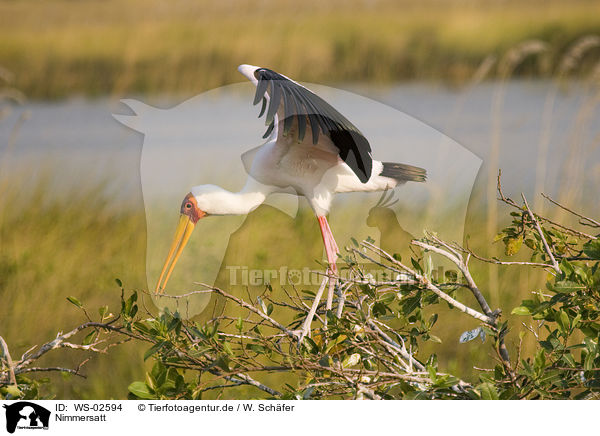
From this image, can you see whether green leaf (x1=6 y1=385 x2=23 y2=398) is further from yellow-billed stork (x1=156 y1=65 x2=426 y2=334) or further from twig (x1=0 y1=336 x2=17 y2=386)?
yellow-billed stork (x1=156 y1=65 x2=426 y2=334)

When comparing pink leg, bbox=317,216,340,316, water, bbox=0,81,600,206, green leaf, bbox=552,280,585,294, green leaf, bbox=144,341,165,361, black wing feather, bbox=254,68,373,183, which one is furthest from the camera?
water, bbox=0,81,600,206

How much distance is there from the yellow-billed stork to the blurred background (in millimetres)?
85

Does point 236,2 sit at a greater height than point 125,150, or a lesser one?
greater

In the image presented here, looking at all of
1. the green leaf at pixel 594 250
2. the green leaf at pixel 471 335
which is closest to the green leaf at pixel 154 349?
the green leaf at pixel 471 335

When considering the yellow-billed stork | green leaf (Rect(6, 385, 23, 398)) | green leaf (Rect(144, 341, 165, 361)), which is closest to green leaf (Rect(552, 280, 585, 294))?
the yellow-billed stork

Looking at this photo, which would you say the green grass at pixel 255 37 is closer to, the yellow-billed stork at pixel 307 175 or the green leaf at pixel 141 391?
the yellow-billed stork at pixel 307 175

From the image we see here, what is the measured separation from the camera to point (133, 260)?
2.05 m

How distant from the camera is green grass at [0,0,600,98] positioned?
215 cm

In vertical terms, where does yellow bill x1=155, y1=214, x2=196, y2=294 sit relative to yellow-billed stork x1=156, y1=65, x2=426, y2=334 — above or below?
below

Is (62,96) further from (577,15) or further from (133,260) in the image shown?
(577,15)

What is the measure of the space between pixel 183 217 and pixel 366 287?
0.57m

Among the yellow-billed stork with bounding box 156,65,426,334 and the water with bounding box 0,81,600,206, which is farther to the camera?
the water with bounding box 0,81,600,206
